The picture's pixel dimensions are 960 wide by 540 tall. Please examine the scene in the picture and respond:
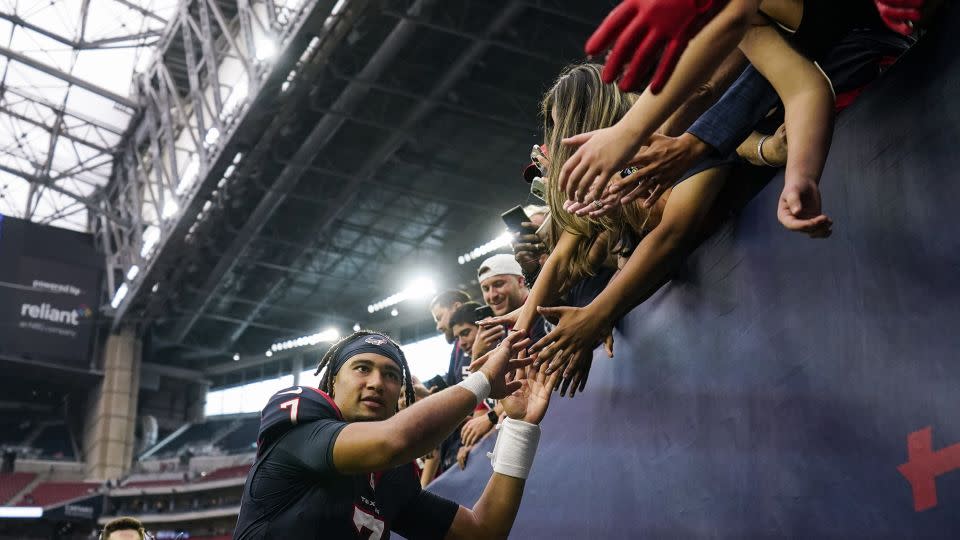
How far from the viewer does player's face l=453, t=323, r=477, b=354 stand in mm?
3859

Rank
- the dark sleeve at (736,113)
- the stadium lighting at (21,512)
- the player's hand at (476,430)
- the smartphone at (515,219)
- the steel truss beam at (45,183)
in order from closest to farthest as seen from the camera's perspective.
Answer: the dark sleeve at (736,113) < the smartphone at (515,219) < the player's hand at (476,430) < the stadium lighting at (21,512) < the steel truss beam at (45,183)

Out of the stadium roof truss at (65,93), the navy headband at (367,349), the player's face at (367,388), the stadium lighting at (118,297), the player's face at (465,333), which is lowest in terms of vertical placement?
the player's face at (367,388)

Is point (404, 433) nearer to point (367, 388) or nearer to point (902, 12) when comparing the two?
point (367, 388)

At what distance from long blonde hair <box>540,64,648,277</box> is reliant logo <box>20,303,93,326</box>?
23.3 m

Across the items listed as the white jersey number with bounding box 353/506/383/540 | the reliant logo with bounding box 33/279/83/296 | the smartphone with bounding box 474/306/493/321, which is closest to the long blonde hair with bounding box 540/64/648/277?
the white jersey number with bounding box 353/506/383/540

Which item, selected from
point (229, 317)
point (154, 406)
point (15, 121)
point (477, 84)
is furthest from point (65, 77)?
point (154, 406)

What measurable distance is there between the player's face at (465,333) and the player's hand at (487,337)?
1.22m

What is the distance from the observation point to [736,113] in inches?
63.3

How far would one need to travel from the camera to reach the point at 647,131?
1.28 meters

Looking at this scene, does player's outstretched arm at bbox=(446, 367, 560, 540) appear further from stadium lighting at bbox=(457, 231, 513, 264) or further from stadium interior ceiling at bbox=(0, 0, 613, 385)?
stadium lighting at bbox=(457, 231, 513, 264)

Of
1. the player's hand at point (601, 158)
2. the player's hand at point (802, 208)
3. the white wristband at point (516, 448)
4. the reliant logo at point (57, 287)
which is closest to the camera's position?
the player's hand at point (802, 208)

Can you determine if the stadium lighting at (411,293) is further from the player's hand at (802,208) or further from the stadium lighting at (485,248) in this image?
the player's hand at (802,208)

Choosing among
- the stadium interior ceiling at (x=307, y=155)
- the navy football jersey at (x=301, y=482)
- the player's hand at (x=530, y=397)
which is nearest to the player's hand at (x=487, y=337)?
the player's hand at (x=530, y=397)

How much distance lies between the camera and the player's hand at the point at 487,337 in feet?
7.64
